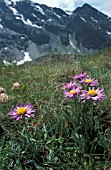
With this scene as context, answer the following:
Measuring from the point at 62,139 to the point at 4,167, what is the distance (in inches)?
23.2

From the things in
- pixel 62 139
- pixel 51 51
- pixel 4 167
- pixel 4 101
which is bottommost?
pixel 4 167

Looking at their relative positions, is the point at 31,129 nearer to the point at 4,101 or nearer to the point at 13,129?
the point at 13,129

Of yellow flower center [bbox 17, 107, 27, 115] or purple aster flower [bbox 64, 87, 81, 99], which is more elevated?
purple aster flower [bbox 64, 87, 81, 99]

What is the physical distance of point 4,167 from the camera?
8.91 ft

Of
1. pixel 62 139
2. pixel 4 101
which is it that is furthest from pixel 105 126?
pixel 4 101

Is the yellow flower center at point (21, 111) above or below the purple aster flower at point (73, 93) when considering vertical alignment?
below

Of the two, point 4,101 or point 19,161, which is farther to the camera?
point 4,101

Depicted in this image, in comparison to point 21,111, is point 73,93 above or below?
above

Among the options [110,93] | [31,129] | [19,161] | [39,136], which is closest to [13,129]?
[31,129]

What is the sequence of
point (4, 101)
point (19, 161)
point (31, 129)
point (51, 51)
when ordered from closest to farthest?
point (19, 161)
point (31, 129)
point (4, 101)
point (51, 51)

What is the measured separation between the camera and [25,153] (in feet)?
9.40

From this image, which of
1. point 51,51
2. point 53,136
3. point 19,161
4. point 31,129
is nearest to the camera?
point 19,161

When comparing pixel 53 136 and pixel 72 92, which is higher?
pixel 72 92

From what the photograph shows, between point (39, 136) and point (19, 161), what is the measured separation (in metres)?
0.37
